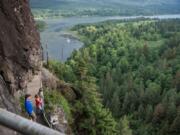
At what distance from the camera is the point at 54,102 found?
36281mm

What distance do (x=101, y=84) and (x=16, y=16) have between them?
313 feet

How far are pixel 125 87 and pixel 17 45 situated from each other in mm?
91975

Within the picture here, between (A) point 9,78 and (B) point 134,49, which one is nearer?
(A) point 9,78

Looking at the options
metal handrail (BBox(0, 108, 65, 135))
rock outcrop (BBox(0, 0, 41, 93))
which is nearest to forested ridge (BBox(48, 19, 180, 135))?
rock outcrop (BBox(0, 0, 41, 93))

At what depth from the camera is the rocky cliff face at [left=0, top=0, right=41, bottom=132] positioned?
26.3 meters

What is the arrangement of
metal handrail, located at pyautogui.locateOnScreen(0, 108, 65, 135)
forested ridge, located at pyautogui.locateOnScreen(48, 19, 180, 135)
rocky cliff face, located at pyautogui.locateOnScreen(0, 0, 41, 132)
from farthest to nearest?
1. forested ridge, located at pyautogui.locateOnScreen(48, 19, 180, 135)
2. rocky cliff face, located at pyautogui.locateOnScreen(0, 0, 41, 132)
3. metal handrail, located at pyautogui.locateOnScreen(0, 108, 65, 135)

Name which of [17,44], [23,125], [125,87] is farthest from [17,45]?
[125,87]

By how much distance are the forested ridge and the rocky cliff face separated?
15.1 metres

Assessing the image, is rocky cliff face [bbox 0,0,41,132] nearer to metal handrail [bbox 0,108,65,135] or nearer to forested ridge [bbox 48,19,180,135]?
forested ridge [bbox 48,19,180,135]

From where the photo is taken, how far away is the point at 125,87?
387 feet

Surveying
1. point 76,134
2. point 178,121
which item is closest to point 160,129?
point 178,121

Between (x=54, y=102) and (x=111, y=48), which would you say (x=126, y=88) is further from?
(x=54, y=102)

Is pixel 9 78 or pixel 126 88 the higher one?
pixel 9 78

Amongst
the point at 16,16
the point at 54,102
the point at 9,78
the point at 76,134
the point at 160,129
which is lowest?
the point at 160,129
